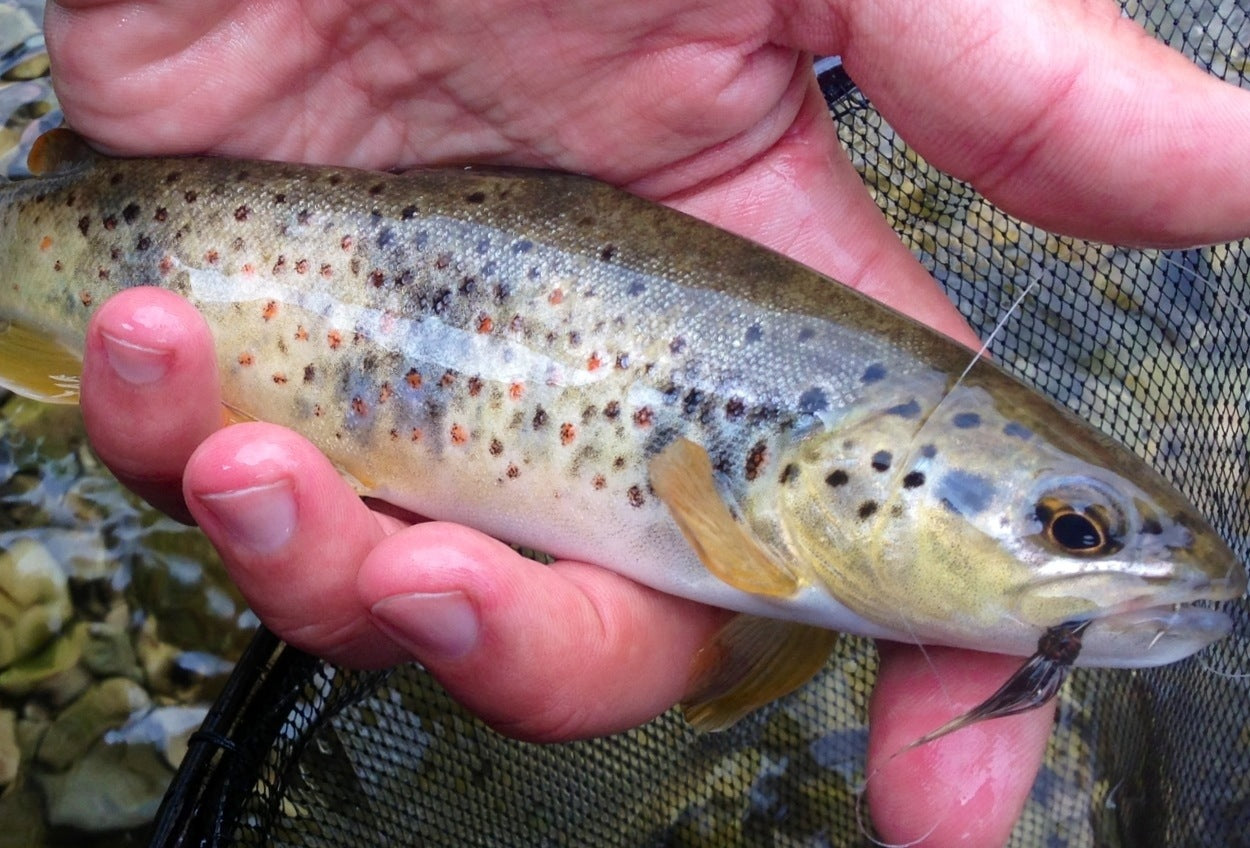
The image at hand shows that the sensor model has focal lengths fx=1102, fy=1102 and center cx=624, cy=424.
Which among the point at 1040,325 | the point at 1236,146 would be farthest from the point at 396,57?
the point at 1040,325

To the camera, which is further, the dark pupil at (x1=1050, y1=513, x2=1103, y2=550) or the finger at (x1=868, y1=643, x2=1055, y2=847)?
the finger at (x1=868, y1=643, x2=1055, y2=847)

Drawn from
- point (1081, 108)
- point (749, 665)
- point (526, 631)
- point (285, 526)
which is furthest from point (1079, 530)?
point (285, 526)

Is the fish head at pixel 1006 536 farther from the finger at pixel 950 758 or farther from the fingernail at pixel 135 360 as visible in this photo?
the fingernail at pixel 135 360

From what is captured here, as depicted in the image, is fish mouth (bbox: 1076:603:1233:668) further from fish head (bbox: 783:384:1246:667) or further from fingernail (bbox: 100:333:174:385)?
fingernail (bbox: 100:333:174:385)

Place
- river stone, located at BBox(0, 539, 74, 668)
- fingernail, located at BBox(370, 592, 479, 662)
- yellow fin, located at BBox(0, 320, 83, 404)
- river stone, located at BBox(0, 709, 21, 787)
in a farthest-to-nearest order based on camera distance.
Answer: river stone, located at BBox(0, 539, 74, 668)
river stone, located at BBox(0, 709, 21, 787)
yellow fin, located at BBox(0, 320, 83, 404)
fingernail, located at BBox(370, 592, 479, 662)

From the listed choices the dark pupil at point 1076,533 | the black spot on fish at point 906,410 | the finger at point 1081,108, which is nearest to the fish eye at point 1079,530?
the dark pupil at point 1076,533

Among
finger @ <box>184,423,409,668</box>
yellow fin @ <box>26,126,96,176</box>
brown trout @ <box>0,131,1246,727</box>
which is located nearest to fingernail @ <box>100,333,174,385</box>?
finger @ <box>184,423,409,668</box>

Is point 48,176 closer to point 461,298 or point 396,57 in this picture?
point 396,57

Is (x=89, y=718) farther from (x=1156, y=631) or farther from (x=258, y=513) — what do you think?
(x=1156, y=631)
